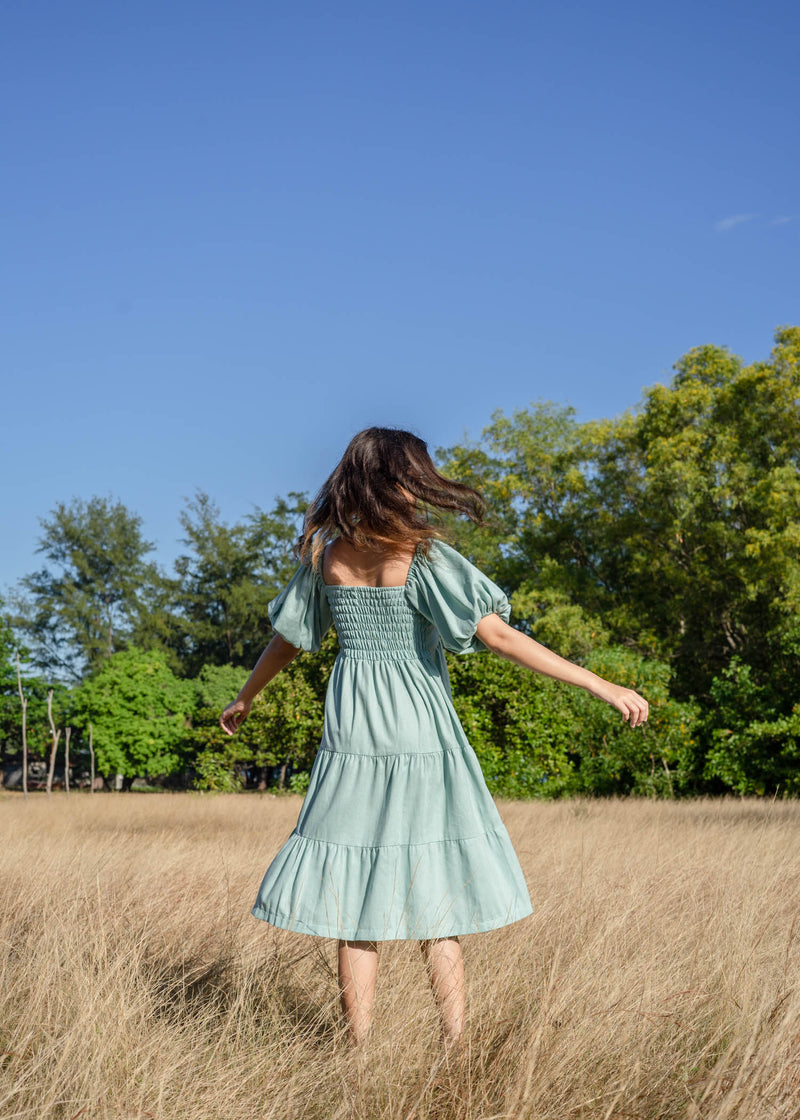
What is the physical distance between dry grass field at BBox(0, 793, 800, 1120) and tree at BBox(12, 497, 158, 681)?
3955 centimetres

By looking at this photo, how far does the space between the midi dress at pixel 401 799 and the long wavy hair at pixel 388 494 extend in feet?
0.32

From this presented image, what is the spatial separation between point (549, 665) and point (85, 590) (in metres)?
44.7

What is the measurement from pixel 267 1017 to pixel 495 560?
23789 mm

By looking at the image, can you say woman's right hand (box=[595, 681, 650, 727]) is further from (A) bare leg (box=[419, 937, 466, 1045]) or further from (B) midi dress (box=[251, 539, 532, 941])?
(A) bare leg (box=[419, 937, 466, 1045])

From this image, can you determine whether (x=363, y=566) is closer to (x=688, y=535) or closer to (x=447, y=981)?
(x=447, y=981)

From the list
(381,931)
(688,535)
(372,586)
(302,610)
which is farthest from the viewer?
(688,535)

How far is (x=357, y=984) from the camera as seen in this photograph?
7.74 ft

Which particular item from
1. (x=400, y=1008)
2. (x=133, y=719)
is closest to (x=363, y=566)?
(x=400, y=1008)

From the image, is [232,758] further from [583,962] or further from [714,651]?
[583,962]

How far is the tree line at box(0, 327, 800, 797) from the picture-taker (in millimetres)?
14594

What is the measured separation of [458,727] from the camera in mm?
2492

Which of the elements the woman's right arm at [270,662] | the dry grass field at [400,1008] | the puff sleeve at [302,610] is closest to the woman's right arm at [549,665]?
the puff sleeve at [302,610]

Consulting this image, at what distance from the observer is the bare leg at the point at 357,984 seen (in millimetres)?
2354

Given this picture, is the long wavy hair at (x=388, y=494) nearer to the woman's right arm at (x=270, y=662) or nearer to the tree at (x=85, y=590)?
the woman's right arm at (x=270, y=662)
